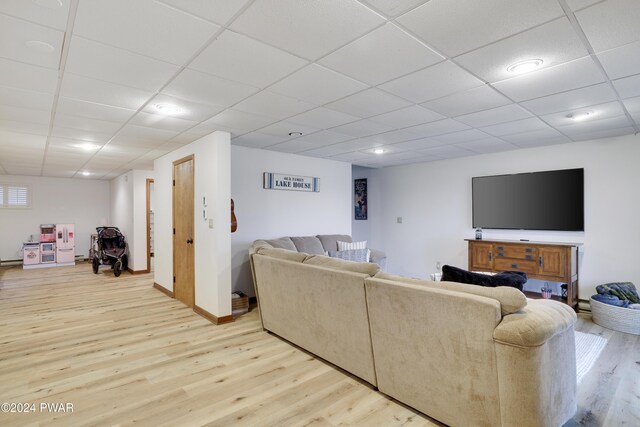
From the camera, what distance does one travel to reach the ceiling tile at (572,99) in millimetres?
2756

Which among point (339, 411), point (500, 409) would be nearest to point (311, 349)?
point (339, 411)

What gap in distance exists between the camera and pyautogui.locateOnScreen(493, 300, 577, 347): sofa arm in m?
1.64

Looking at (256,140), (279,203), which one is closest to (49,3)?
(256,140)

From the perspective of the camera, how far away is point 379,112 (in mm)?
3326

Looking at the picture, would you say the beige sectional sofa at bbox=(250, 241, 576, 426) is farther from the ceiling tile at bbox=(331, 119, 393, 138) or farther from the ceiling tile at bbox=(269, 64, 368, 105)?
the ceiling tile at bbox=(331, 119, 393, 138)

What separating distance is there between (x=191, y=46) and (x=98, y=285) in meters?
5.99

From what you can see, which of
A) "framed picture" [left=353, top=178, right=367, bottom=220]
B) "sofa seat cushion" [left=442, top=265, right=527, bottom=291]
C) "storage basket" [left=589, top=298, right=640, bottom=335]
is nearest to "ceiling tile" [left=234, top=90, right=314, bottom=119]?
"sofa seat cushion" [left=442, top=265, right=527, bottom=291]

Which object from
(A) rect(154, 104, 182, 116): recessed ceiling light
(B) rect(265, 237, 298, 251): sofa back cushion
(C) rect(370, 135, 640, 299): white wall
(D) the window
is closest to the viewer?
(A) rect(154, 104, 182, 116): recessed ceiling light

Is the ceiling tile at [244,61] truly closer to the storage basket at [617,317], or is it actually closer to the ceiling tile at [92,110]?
the ceiling tile at [92,110]

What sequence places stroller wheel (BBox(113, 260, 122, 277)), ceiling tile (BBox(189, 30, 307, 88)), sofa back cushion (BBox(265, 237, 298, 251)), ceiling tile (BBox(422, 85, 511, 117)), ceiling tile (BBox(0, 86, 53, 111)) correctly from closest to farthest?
ceiling tile (BBox(189, 30, 307, 88)) < ceiling tile (BBox(0, 86, 53, 111)) < ceiling tile (BBox(422, 85, 511, 117)) < sofa back cushion (BBox(265, 237, 298, 251)) < stroller wheel (BBox(113, 260, 122, 277))

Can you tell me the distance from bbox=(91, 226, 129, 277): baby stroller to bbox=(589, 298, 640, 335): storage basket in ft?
27.2

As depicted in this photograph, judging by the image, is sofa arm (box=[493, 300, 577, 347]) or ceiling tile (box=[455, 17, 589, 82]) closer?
sofa arm (box=[493, 300, 577, 347])

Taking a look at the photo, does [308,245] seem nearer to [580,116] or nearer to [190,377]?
[190,377]

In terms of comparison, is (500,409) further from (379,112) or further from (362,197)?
(362,197)
